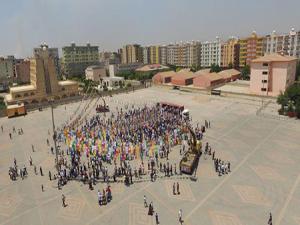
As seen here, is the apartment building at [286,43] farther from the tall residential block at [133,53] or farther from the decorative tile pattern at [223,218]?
the decorative tile pattern at [223,218]

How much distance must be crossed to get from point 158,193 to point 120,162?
277 inches

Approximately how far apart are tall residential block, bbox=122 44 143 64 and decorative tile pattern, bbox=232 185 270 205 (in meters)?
126

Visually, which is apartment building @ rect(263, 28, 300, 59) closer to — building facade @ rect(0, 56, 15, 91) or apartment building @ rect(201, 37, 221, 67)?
apartment building @ rect(201, 37, 221, 67)

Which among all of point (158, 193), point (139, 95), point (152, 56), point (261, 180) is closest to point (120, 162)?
point (158, 193)

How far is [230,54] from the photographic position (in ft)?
325

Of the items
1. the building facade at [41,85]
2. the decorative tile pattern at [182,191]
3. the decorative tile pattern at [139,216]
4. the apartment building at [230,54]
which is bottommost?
the decorative tile pattern at [139,216]

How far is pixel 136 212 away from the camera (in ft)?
61.1

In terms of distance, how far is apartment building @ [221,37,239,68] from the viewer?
97.3m

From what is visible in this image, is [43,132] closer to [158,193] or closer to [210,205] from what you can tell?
[158,193]

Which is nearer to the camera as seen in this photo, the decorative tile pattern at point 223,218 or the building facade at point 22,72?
the decorative tile pattern at point 223,218

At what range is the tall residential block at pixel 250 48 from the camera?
89.1 meters

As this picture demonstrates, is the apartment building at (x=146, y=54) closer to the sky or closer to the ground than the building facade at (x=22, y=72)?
closer to the sky

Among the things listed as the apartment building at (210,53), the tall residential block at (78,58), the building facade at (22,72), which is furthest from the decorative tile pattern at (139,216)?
the building facade at (22,72)

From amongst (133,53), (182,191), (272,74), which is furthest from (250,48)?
(182,191)
